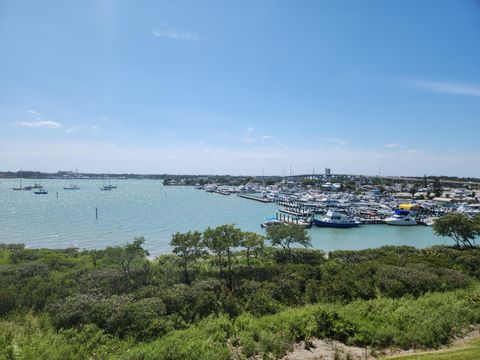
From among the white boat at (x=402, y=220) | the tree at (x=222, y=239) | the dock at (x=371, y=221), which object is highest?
the tree at (x=222, y=239)

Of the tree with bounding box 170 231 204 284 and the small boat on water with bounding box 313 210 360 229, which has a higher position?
the tree with bounding box 170 231 204 284

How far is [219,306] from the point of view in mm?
13344

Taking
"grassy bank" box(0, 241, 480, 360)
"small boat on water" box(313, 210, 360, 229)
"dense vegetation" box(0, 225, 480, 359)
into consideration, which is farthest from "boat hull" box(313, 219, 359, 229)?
"grassy bank" box(0, 241, 480, 360)

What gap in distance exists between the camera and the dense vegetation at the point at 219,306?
1005cm

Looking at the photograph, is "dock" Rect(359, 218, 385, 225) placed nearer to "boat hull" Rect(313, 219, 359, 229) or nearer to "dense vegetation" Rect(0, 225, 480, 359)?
"boat hull" Rect(313, 219, 359, 229)

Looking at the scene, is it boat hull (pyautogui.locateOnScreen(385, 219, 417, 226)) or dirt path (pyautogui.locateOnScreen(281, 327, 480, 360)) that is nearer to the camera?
dirt path (pyautogui.locateOnScreen(281, 327, 480, 360))

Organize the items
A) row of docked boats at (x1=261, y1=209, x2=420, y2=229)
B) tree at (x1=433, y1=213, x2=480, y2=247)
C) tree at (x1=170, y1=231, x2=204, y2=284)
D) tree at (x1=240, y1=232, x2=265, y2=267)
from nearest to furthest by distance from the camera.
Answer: tree at (x1=170, y1=231, x2=204, y2=284), tree at (x1=240, y1=232, x2=265, y2=267), tree at (x1=433, y1=213, x2=480, y2=247), row of docked boats at (x1=261, y1=209, x2=420, y2=229)

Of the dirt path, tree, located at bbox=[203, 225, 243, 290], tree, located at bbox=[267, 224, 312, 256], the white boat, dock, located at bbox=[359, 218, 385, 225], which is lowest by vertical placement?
dock, located at bbox=[359, 218, 385, 225]

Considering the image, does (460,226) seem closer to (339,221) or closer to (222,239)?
(222,239)

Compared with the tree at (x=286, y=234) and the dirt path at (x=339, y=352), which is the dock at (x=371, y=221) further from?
the dirt path at (x=339, y=352)

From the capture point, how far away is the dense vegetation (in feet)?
33.0

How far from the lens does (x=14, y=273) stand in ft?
57.5

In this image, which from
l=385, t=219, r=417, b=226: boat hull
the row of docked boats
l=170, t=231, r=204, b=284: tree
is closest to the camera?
l=170, t=231, r=204, b=284: tree

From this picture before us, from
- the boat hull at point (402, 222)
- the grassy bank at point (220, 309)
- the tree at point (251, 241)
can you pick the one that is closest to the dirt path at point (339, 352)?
the grassy bank at point (220, 309)
